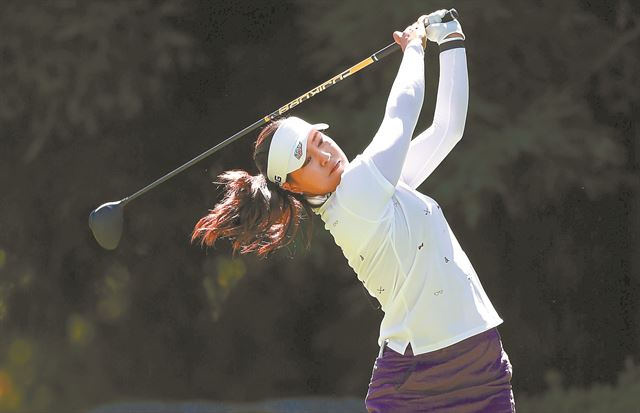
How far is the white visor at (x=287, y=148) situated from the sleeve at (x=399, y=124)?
17 centimetres

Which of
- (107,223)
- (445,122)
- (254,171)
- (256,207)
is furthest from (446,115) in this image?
(254,171)

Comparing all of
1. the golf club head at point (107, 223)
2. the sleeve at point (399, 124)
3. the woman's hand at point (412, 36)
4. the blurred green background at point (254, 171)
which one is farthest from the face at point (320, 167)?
the blurred green background at point (254, 171)

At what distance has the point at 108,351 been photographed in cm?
546

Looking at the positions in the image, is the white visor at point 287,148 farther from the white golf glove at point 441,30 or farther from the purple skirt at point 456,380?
the purple skirt at point 456,380

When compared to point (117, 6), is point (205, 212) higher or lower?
lower

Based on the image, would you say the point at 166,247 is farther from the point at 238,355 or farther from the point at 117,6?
the point at 117,6

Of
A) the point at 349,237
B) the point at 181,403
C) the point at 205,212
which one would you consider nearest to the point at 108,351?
the point at 181,403

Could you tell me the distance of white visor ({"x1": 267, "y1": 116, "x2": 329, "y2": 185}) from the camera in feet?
8.41

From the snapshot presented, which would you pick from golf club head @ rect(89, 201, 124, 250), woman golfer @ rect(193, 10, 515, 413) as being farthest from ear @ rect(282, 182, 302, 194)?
golf club head @ rect(89, 201, 124, 250)

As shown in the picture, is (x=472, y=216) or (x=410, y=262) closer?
(x=410, y=262)

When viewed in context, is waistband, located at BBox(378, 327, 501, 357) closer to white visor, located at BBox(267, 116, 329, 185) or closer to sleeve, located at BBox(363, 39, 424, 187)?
sleeve, located at BBox(363, 39, 424, 187)

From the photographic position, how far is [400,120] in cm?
248

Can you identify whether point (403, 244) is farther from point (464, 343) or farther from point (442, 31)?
point (442, 31)

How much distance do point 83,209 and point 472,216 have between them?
1.95 meters
